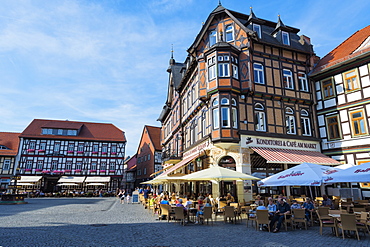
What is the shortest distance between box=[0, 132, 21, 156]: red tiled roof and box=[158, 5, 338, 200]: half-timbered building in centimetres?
3551

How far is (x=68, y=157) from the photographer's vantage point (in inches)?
1778

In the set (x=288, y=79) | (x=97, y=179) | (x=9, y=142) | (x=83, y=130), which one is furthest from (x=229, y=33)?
(x=9, y=142)

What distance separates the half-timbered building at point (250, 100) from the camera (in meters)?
17.8

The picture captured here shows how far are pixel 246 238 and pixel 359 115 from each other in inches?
576

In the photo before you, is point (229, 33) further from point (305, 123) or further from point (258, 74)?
point (305, 123)

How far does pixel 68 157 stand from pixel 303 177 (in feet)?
138

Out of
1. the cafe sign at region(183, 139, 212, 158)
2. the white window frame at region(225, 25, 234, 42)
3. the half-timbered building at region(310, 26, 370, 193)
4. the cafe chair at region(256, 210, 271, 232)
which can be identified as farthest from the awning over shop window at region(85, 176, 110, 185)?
the cafe chair at region(256, 210, 271, 232)

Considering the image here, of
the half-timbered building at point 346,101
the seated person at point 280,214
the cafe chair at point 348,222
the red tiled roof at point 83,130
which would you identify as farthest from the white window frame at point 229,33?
the red tiled roof at point 83,130

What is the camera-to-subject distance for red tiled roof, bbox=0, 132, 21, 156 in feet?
141

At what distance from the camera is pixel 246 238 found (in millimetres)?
8727

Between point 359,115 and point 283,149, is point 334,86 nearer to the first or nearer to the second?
point 359,115

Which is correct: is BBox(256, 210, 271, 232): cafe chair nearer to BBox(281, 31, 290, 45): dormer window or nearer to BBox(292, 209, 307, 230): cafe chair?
BBox(292, 209, 307, 230): cafe chair

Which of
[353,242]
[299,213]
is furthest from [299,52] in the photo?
[353,242]

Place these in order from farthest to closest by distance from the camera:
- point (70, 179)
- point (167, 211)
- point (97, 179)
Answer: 1. point (97, 179)
2. point (70, 179)
3. point (167, 211)
